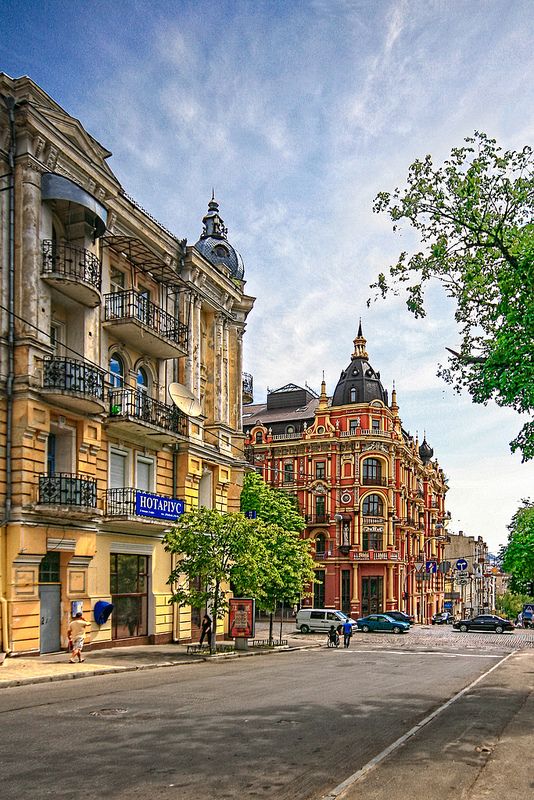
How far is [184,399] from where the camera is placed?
33.4 m

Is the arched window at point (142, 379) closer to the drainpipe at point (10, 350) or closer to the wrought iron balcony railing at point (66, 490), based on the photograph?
the wrought iron balcony railing at point (66, 490)

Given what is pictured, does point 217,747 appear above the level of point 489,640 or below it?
above

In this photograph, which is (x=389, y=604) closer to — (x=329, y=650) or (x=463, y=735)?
(x=329, y=650)

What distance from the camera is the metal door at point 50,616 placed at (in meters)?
25.1

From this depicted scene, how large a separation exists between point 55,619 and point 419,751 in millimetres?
16678

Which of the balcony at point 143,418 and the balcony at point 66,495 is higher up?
the balcony at point 143,418

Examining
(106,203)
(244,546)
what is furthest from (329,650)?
(106,203)

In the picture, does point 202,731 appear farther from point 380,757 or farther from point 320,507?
point 320,507

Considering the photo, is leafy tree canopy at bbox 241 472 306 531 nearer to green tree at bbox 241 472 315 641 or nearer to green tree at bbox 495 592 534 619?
green tree at bbox 241 472 315 641

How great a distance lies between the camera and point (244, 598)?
32031 millimetres

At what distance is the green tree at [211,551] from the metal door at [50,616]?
15.5 feet

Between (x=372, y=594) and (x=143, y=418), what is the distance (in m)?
45.7

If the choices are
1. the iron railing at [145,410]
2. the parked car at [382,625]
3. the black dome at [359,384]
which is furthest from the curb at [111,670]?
the black dome at [359,384]

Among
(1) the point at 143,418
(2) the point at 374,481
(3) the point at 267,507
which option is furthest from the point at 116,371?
(2) the point at 374,481
